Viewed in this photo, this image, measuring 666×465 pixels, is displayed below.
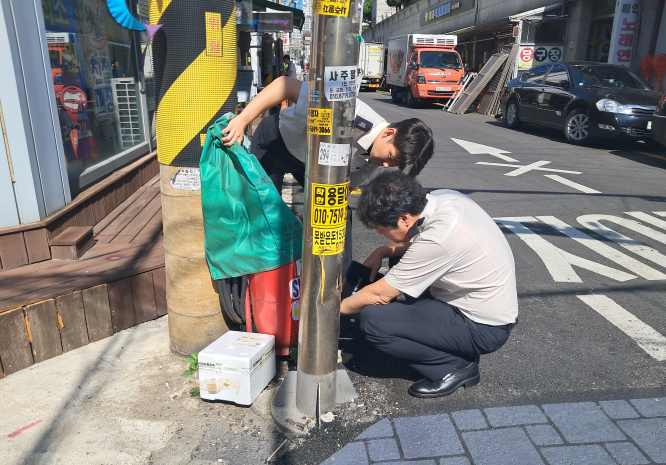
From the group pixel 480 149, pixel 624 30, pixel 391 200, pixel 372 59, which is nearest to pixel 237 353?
pixel 391 200

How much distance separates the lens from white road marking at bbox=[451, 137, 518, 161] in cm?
985

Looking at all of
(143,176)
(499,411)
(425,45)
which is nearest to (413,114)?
(425,45)

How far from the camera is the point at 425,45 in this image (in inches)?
794

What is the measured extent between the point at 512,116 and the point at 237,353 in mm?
12479

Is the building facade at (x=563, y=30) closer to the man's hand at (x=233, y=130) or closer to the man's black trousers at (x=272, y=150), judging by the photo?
the man's black trousers at (x=272, y=150)

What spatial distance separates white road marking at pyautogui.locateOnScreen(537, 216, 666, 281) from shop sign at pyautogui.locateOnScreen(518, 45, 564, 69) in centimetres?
1371

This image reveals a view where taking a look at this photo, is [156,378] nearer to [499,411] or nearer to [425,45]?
[499,411]

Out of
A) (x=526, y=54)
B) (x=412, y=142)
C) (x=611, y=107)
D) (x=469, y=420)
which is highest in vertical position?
(x=526, y=54)

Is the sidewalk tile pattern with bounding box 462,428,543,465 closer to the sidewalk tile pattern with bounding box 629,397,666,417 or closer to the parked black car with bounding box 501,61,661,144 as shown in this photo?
the sidewalk tile pattern with bounding box 629,397,666,417

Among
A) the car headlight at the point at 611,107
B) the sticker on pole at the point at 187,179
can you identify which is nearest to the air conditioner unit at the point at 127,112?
the sticker on pole at the point at 187,179

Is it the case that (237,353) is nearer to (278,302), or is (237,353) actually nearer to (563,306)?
(278,302)

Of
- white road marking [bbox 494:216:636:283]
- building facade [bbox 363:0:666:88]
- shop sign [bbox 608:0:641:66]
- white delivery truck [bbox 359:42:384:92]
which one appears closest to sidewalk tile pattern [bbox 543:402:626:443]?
white road marking [bbox 494:216:636:283]

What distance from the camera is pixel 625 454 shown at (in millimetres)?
2336

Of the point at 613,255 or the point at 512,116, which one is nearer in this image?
the point at 613,255
